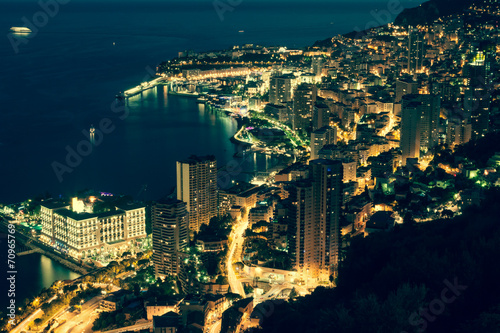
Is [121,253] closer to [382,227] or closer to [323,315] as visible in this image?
[382,227]

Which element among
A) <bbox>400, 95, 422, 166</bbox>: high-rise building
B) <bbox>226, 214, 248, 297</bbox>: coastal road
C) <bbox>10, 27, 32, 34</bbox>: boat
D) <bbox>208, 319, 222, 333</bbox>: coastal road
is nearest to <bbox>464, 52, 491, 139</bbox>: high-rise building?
<bbox>400, 95, 422, 166</bbox>: high-rise building

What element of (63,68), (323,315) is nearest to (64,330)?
(323,315)

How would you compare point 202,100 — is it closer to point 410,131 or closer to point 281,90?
point 281,90

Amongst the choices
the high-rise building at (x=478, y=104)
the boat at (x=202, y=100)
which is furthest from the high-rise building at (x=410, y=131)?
Answer: the boat at (x=202, y=100)

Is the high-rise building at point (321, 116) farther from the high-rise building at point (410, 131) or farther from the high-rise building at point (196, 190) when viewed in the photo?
the high-rise building at point (196, 190)

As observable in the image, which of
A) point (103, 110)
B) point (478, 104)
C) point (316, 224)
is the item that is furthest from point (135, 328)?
point (103, 110)

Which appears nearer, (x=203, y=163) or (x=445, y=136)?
(x=203, y=163)
